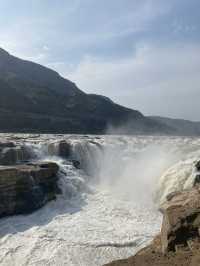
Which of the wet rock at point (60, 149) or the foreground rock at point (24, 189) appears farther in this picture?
the wet rock at point (60, 149)

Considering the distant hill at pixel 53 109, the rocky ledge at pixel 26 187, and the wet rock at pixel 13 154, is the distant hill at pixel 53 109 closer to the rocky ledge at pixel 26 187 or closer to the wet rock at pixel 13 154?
the wet rock at pixel 13 154

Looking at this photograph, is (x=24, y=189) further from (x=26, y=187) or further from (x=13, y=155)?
(x=13, y=155)

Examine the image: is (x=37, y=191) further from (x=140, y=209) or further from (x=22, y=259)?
(x=22, y=259)

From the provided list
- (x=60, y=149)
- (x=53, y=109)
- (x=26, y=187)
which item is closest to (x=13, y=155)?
(x=60, y=149)

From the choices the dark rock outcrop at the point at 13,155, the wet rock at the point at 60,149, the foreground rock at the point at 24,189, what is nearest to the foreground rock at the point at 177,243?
the foreground rock at the point at 24,189

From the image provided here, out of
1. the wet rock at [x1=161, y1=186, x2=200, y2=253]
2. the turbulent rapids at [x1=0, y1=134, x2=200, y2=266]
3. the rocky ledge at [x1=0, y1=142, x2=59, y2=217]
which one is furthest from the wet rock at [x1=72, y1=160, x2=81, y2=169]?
the wet rock at [x1=161, y1=186, x2=200, y2=253]

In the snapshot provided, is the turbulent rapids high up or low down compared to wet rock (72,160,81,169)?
down

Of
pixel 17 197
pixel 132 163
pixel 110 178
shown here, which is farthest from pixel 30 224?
pixel 132 163

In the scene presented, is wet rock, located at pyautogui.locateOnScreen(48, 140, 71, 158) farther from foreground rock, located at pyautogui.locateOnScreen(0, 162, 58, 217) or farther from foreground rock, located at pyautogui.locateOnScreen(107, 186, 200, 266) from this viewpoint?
foreground rock, located at pyautogui.locateOnScreen(107, 186, 200, 266)

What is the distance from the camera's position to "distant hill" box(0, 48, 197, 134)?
99.9 metres

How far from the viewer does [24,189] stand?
73.1 feet

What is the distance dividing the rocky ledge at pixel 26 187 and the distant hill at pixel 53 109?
6538 centimetres

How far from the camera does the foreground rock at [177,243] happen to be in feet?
29.2

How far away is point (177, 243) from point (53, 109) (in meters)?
106
